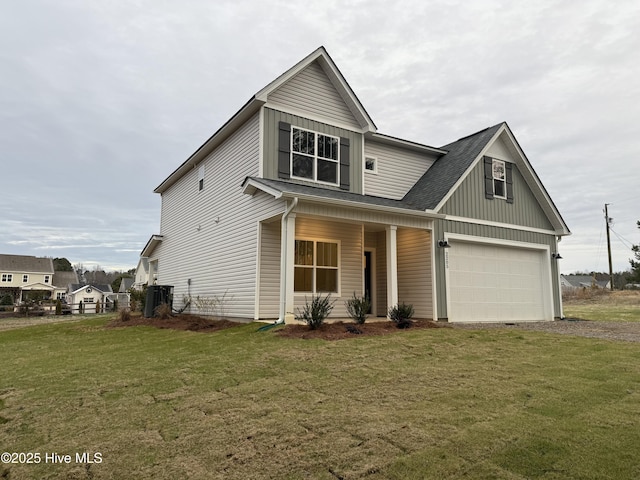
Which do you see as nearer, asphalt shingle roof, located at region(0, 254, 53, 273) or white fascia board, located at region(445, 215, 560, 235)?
white fascia board, located at region(445, 215, 560, 235)

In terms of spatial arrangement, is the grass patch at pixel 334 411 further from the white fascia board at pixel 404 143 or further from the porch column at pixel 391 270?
the white fascia board at pixel 404 143

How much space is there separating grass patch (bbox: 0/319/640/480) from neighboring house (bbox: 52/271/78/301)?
192ft

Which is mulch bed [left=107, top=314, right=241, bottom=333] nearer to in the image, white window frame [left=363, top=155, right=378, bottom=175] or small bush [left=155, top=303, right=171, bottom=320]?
small bush [left=155, top=303, right=171, bottom=320]

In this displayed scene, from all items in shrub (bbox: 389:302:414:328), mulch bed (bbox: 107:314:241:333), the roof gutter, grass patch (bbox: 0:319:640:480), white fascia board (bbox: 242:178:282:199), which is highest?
white fascia board (bbox: 242:178:282:199)

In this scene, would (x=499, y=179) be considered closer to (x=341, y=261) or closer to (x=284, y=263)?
(x=341, y=261)

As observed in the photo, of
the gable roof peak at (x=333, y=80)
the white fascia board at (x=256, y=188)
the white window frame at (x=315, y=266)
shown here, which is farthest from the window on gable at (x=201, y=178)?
the white window frame at (x=315, y=266)

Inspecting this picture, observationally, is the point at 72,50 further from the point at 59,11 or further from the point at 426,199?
Result: the point at 426,199

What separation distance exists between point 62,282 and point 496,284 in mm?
63848

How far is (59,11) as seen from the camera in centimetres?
1266

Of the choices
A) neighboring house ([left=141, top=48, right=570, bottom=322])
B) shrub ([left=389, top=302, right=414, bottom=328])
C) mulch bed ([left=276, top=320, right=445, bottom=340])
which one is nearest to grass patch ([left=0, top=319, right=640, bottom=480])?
mulch bed ([left=276, top=320, right=445, bottom=340])

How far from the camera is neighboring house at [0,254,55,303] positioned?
51844mm

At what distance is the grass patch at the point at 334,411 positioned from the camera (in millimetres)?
2841

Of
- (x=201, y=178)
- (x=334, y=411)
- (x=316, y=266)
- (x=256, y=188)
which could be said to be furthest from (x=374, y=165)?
(x=334, y=411)

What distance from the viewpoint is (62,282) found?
5994cm
